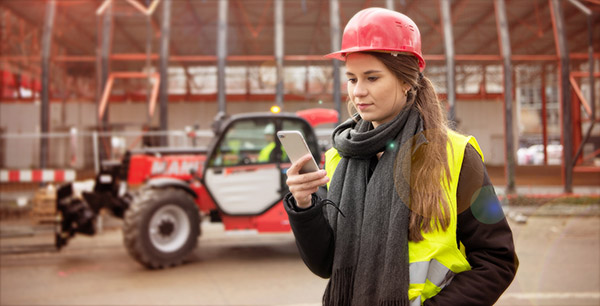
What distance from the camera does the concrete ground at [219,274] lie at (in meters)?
4.70

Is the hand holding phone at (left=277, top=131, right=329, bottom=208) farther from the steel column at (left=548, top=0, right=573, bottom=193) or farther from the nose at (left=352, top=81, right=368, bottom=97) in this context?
the steel column at (left=548, top=0, right=573, bottom=193)

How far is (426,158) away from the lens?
1489 millimetres

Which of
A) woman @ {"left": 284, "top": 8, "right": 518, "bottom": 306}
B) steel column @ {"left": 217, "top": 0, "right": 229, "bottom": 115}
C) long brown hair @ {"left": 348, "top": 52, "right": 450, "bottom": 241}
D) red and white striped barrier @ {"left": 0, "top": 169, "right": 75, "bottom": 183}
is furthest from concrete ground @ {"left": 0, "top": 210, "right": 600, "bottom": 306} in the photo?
steel column @ {"left": 217, "top": 0, "right": 229, "bottom": 115}

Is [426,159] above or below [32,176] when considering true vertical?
above

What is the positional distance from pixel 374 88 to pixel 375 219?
16.8 inches

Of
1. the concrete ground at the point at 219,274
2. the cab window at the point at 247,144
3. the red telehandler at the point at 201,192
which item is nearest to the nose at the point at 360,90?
the concrete ground at the point at 219,274

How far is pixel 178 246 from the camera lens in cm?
615

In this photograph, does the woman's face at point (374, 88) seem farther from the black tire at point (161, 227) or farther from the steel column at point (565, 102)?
the steel column at point (565, 102)

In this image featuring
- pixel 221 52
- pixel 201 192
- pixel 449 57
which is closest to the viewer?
pixel 201 192

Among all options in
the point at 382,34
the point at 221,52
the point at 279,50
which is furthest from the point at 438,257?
the point at 279,50


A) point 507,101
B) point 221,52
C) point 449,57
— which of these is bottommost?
point 507,101

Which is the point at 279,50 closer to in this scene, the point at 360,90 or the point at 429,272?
the point at 360,90

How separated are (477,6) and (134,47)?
16.3 meters

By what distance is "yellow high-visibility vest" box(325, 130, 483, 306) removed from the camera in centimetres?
143
